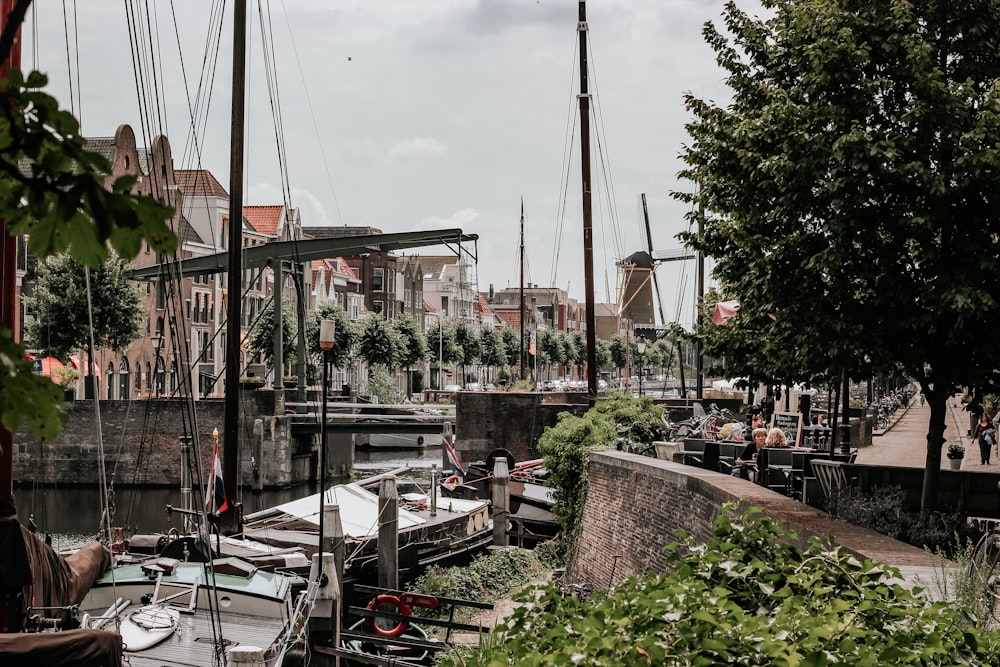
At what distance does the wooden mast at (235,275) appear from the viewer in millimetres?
18203

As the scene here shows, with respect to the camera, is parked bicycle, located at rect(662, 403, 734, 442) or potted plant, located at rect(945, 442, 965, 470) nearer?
potted plant, located at rect(945, 442, 965, 470)

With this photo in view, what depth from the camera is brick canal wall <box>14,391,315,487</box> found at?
1748 inches

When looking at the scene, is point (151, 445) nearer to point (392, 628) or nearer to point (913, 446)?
point (913, 446)

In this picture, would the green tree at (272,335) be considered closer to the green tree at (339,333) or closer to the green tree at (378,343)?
the green tree at (339,333)

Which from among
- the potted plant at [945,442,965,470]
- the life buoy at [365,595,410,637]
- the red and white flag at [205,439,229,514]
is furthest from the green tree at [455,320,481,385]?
the life buoy at [365,595,410,637]

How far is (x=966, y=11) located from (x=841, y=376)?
4207 millimetres

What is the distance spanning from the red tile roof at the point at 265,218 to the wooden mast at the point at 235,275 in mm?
53523

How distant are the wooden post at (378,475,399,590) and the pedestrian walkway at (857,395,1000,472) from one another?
348 inches

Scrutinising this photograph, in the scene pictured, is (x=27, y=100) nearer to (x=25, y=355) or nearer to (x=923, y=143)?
(x=25, y=355)

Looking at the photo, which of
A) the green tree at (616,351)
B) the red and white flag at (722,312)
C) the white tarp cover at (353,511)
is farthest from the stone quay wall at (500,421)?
the green tree at (616,351)

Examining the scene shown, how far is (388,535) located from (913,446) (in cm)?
1717

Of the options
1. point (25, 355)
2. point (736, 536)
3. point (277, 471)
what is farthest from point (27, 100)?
point (277, 471)

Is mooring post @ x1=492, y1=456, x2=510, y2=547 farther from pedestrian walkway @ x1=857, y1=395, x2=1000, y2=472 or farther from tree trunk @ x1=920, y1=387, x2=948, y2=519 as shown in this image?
tree trunk @ x1=920, y1=387, x2=948, y2=519

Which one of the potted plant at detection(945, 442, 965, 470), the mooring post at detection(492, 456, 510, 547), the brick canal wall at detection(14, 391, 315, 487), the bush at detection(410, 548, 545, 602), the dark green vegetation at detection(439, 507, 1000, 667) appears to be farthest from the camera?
the brick canal wall at detection(14, 391, 315, 487)
